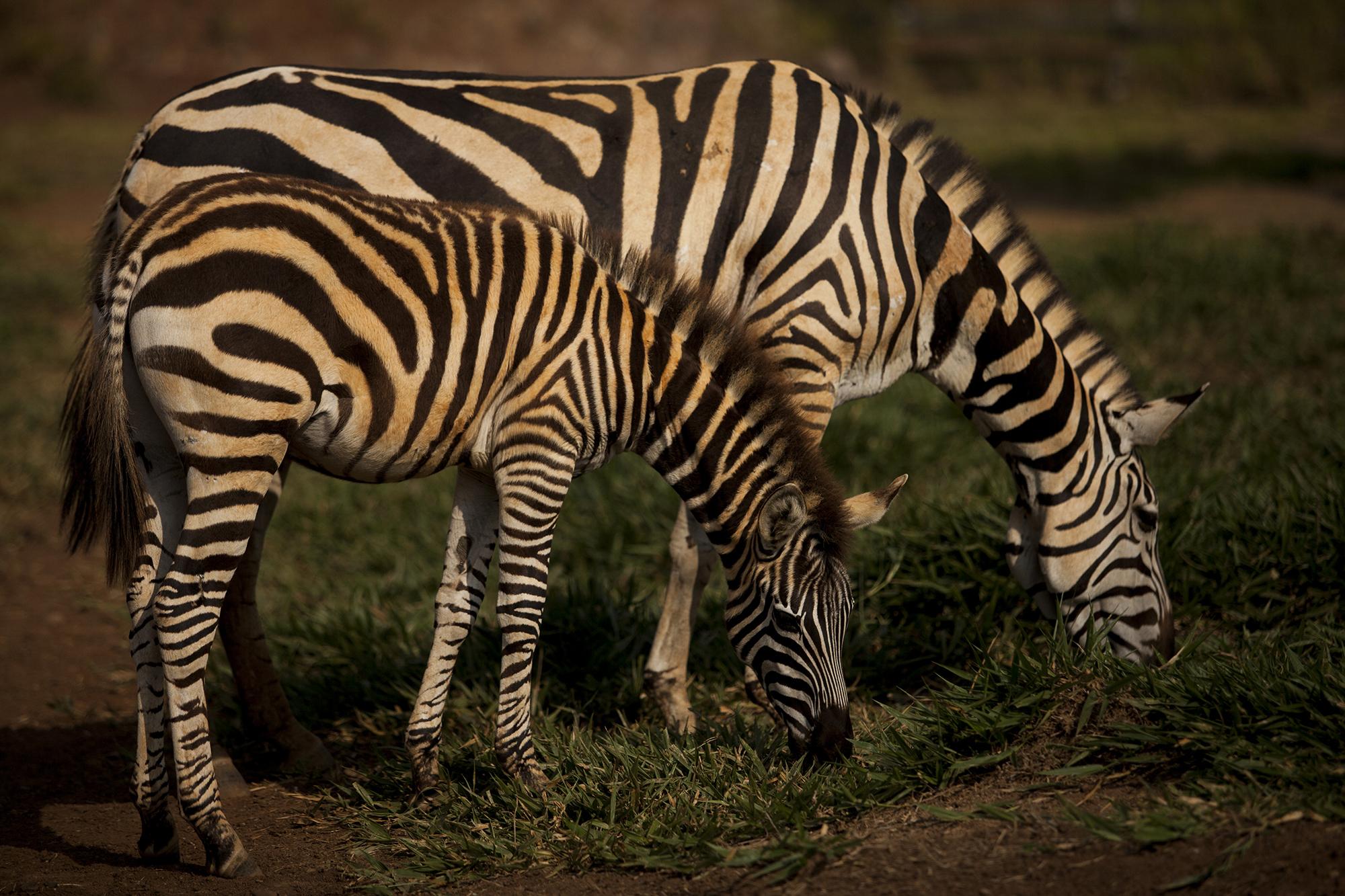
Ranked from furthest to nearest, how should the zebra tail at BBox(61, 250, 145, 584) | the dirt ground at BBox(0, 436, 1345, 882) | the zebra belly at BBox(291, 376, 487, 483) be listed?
the zebra belly at BBox(291, 376, 487, 483)
the zebra tail at BBox(61, 250, 145, 584)
the dirt ground at BBox(0, 436, 1345, 882)

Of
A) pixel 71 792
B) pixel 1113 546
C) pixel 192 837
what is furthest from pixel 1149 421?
pixel 71 792

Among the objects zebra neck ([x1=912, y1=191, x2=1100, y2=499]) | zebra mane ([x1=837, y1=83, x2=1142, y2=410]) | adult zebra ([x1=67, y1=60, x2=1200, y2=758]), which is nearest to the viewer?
adult zebra ([x1=67, y1=60, x2=1200, y2=758])

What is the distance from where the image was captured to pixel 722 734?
4445 millimetres

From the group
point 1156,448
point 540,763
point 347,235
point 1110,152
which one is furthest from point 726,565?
point 1110,152

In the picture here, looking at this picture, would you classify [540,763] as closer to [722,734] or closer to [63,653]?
[722,734]

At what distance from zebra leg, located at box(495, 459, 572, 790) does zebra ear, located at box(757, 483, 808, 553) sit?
697 mm

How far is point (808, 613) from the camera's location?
13.3ft

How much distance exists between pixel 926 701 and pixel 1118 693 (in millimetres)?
881

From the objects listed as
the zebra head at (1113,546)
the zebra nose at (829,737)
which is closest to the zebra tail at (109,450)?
the zebra nose at (829,737)

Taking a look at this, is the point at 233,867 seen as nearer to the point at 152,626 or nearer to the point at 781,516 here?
the point at 152,626

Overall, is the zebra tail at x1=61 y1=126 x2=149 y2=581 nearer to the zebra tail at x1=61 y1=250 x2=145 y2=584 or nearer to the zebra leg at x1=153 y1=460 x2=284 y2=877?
the zebra tail at x1=61 y1=250 x2=145 y2=584

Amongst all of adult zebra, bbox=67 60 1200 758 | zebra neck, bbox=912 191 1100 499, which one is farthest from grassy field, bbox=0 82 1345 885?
zebra neck, bbox=912 191 1100 499

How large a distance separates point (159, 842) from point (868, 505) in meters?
2.72

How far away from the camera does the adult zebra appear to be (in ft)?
15.4
